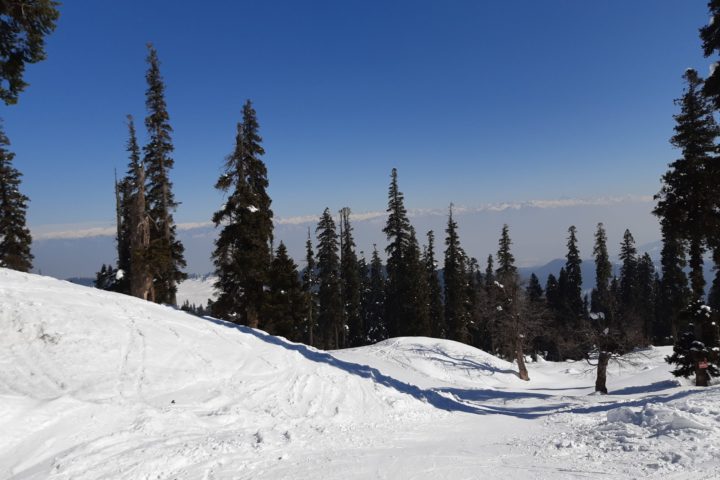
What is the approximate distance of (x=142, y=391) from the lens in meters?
10.8

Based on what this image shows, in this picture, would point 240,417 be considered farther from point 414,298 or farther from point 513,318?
point 414,298

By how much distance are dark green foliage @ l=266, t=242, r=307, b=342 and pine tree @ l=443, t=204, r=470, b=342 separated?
23.0 metres

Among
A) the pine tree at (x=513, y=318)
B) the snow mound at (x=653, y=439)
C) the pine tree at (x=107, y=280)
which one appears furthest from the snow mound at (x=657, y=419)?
the pine tree at (x=107, y=280)

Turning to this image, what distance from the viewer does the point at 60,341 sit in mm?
11227

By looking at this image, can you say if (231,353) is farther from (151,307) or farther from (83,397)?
(83,397)

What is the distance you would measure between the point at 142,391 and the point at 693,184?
24.5 m

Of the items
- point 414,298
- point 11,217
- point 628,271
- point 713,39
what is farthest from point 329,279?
point 628,271

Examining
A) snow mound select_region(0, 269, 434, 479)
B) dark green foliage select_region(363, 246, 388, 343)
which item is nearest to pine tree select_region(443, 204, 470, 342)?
dark green foliage select_region(363, 246, 388, 343)

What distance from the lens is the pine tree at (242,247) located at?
80.1 ft

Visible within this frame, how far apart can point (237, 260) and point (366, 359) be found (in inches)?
399

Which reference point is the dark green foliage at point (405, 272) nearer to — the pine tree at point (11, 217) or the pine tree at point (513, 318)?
the pine tree at point (513, 318)

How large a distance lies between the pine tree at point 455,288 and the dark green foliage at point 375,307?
67.5 ft

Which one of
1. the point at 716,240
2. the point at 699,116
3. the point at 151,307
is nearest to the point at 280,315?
the point at 151,307

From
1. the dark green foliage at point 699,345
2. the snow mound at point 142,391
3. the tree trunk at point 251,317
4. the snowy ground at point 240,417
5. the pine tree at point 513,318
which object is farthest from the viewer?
the pine tree at point 513,318
